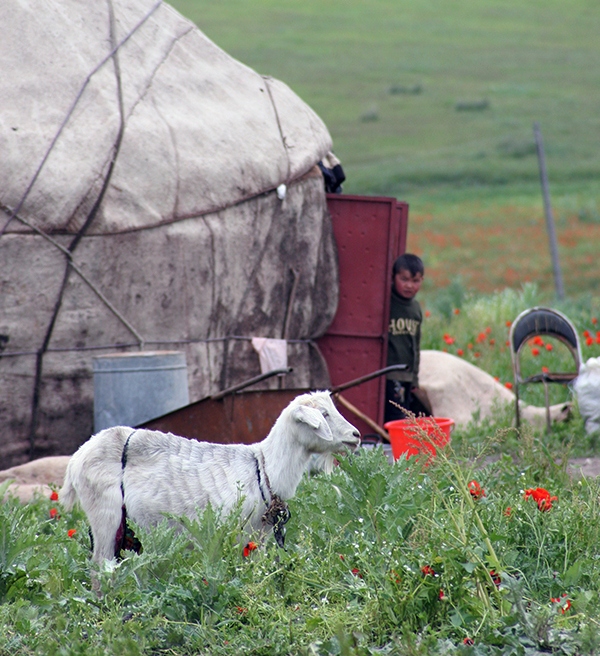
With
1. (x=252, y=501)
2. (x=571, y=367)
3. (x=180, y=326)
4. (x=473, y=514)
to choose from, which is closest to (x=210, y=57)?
(x=180, y=326)

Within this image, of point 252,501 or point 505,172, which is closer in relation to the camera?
point 252,501

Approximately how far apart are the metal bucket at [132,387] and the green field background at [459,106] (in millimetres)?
14432

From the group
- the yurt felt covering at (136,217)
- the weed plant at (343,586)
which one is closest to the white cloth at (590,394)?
the yurt felt covering at (136,217)

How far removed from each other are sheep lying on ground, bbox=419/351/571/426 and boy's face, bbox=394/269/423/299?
789mm

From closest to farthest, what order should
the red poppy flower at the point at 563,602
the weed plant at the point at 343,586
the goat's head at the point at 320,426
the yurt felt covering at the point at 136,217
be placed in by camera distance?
the weed plant at the point at 343,586, the red poppy flower at the point at 563,602, the goat's head at the point at 320,426, the yurt felt covering at the point at 136,217

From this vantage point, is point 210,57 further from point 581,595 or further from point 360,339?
point 581,595

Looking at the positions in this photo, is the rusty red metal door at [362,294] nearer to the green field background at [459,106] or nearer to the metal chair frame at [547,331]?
the metal chair frame at [547,331]

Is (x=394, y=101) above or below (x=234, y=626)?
above

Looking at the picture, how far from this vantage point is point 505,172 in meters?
31.3

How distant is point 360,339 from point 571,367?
2.18 metres

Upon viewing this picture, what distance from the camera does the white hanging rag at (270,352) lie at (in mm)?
7266

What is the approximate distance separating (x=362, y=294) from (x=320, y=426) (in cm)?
369

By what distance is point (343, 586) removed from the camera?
11.6ft

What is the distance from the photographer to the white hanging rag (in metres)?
7.27
